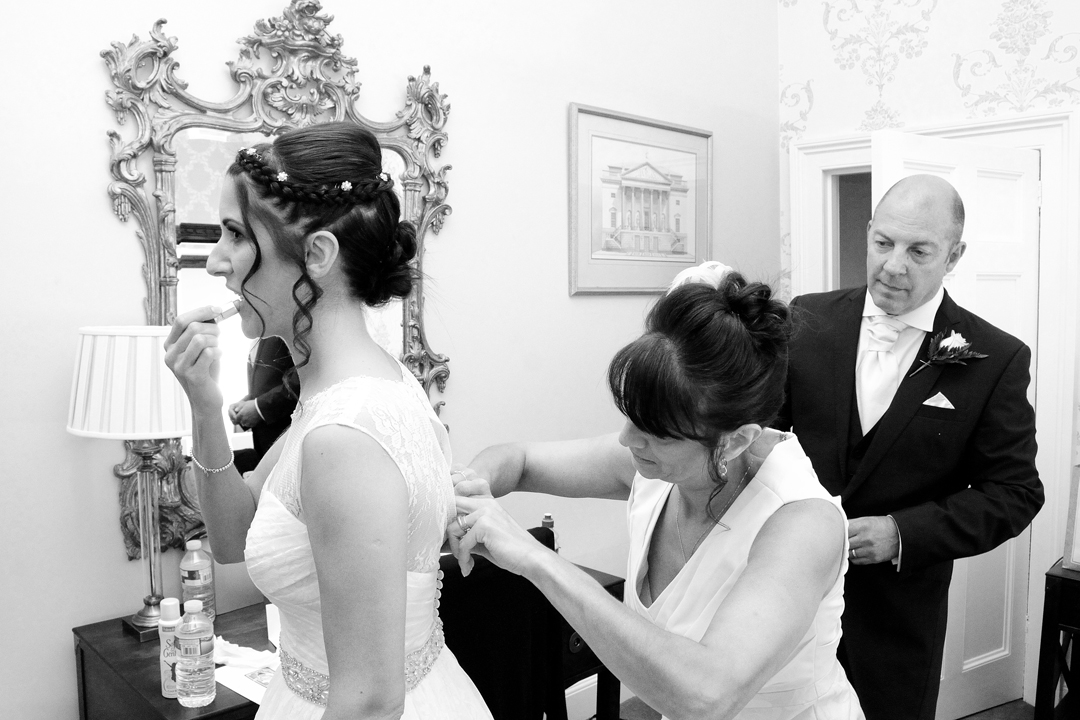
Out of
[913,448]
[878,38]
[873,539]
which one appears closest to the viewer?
[873,539]

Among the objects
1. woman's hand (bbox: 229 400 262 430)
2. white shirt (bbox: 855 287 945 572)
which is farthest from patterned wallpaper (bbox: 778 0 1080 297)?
woman's hand (bbox: 229 400 262 430)

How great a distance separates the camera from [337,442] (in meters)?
1.14

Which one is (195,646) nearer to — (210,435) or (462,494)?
(210,435)

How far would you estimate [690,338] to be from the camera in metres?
1.33

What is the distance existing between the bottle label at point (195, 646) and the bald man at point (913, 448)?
4.75 feet

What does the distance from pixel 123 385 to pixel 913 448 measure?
6.05ft

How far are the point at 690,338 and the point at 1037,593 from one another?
2924mm

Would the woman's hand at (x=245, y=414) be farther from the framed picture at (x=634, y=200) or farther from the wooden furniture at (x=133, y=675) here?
the framed picture at (x=634, y=200)

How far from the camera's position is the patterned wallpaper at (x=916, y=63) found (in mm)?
3414

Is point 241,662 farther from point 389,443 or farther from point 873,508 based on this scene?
point 873,508

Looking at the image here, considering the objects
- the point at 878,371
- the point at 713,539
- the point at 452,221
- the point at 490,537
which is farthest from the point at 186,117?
the point at 878,371

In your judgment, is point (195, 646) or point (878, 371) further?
point (878, 371)

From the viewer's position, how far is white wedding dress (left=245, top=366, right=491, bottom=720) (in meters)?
1.21

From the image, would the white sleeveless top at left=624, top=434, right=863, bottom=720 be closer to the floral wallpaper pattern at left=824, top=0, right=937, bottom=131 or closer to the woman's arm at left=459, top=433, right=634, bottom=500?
the woman's arm at left=459, top=433, right=634, bottom=500
